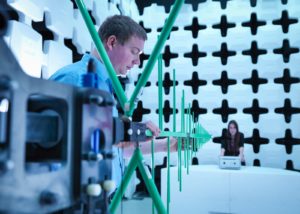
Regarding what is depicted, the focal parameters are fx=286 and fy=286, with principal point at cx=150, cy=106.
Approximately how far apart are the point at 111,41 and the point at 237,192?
2.03 metres

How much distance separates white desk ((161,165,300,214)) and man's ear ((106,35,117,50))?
1.89 meters

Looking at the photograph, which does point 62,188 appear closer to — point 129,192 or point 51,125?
point 51,125

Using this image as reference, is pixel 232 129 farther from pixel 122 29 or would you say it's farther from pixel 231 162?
pixel 122 29

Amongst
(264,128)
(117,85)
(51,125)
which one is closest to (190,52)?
(264,128)

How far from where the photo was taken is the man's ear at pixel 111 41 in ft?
3.09

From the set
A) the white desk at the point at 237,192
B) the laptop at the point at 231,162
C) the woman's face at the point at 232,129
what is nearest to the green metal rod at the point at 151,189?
the white desk at the point at 237,192

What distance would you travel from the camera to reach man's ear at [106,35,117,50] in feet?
3.09

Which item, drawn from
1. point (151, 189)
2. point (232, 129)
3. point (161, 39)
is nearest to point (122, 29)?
point (161, 39)

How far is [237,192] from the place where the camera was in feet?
8.20

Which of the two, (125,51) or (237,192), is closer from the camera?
(125,51)

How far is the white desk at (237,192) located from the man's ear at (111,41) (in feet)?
6.19

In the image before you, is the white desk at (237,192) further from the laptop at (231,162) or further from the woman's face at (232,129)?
the woman's face at (232,129)

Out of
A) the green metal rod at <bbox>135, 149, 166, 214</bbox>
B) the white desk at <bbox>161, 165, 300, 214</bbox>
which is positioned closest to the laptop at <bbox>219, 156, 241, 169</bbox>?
the white desk at <bbox>161, 165, 300, 214</bbox>

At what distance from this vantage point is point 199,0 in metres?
3.35
